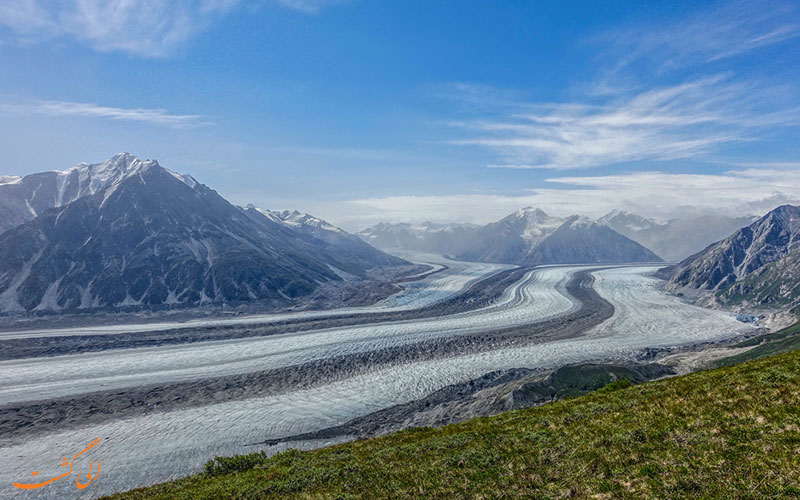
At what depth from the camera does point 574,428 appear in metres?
19.4

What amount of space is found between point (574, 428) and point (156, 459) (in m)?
42.1

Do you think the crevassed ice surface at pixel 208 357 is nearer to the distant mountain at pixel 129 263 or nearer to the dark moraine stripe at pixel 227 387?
the dark moraine stripe at pixel 227 387

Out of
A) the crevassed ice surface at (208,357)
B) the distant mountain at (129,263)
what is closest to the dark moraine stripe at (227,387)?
the crevassed ice surface at (208,357)

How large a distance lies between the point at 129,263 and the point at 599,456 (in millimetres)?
186740

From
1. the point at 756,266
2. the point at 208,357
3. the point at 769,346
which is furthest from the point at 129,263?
the point at 756,266

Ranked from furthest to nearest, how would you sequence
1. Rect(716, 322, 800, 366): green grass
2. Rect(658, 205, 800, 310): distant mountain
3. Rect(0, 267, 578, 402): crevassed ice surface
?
Rect(658, 205, 800, 310): distant mountain < Rect(0, 267, 578, 402): crevassed ice surface < Rect(716, 322, 800, 366): green grass

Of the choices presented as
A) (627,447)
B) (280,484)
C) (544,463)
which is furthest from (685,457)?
(280,484)

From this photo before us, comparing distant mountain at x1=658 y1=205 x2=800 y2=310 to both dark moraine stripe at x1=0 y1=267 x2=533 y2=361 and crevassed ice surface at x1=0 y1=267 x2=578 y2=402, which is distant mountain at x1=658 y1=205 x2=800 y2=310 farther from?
dark moraine stripe at x1=0 y1=267 x2=533 y2=361

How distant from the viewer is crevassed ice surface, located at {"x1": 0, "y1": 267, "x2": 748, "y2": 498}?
3881cm

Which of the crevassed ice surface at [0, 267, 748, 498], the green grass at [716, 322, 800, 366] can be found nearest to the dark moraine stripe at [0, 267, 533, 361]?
the crevassed ice surface at [0, 267, 748, 498]

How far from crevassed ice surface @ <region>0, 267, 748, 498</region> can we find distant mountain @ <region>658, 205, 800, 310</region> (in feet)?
164

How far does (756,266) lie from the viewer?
14812 cm

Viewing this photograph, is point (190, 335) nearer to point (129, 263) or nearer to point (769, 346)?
point (129, 263)

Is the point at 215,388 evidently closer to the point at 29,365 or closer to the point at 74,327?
the point at 29,365
